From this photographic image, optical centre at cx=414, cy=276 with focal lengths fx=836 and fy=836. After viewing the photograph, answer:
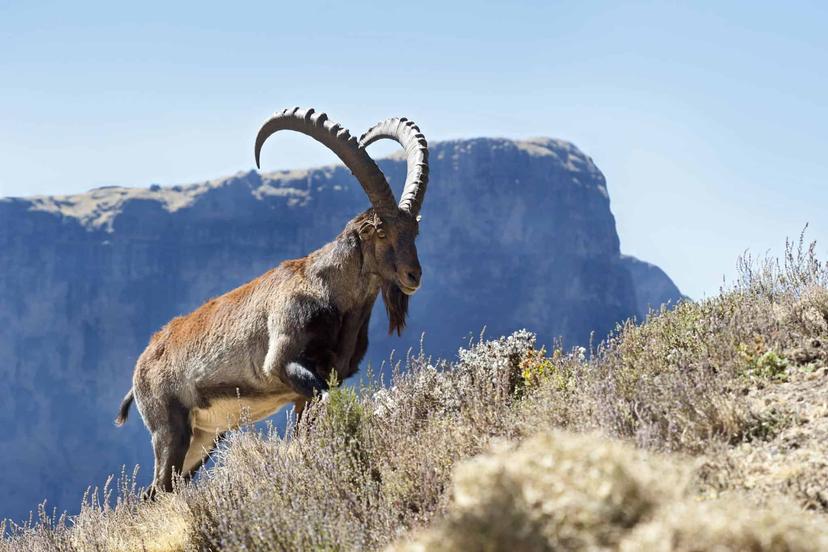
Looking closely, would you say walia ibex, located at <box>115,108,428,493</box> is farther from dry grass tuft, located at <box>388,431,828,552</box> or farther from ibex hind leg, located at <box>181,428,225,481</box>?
dry grass tuft, located at <box>388,431,828,552</box>

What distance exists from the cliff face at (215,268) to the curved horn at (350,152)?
3611 inches

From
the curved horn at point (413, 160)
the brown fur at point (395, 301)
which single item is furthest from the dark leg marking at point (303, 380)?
the curved horn at point (413, 160)

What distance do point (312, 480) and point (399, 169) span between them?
435 ft

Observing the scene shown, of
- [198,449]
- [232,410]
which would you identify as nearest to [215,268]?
[198,449]

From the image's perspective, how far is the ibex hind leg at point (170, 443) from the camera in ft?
25.9

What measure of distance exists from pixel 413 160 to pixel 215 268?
12117 centimetres

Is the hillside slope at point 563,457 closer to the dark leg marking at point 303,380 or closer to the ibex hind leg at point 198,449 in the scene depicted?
the dark leg marking at point 303,380

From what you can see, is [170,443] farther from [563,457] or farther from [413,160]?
[563,457]

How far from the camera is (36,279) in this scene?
373ft

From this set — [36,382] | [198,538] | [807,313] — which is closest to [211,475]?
[198,538]

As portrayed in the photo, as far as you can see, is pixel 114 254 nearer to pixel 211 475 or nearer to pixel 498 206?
pixel 498 206

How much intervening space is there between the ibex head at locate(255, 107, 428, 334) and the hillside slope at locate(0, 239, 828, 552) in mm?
728

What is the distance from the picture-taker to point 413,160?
7785mm

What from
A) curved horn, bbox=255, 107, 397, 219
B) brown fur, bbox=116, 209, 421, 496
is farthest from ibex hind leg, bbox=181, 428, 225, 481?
curved horn, bbox=255, 107, 397, 219
